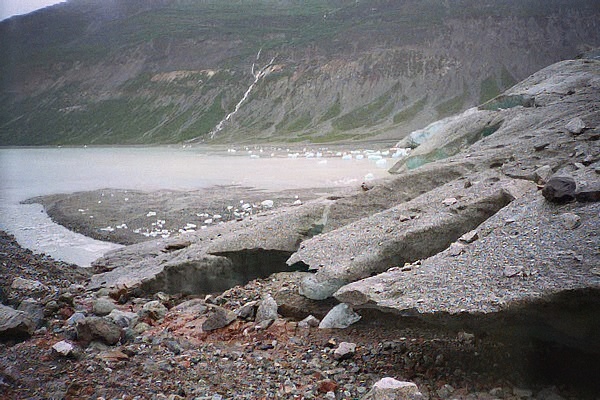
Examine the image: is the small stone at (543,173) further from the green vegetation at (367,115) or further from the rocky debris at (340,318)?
the green vegetation at (367,115)

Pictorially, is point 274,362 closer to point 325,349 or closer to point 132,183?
point 325,349

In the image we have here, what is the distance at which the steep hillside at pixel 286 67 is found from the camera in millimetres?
94562

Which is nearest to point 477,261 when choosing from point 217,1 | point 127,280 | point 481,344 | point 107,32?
point 481,344

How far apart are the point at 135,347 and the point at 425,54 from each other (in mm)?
109958

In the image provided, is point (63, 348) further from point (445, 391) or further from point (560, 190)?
point (560, 190)

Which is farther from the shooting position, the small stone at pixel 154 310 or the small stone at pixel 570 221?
the small stone at pixel 154 310

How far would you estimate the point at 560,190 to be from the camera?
491 cm

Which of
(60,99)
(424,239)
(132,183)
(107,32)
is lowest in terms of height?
(132,183)

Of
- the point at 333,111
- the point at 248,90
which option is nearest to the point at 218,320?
the point at 333,111

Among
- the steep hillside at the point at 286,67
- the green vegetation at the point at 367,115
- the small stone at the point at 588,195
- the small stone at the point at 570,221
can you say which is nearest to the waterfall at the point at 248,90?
the steep hillside at the point at 286,67

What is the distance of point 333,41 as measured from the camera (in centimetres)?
11831

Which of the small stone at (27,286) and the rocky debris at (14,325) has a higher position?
the rocky debris at (14,325)

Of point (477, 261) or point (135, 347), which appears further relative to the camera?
point (135, 347)

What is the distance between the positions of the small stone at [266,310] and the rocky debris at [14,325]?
100 inches
